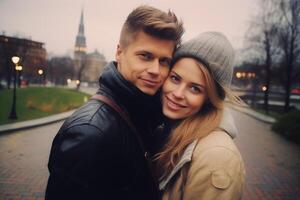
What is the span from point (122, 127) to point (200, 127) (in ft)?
2.79

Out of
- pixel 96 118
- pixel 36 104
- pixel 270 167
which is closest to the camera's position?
pixel 96 118

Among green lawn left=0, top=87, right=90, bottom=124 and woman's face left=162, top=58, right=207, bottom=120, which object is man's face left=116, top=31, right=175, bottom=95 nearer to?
woman's face left=162, top=58, right=207, bottom=120

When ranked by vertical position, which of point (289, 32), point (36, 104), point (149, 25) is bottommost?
point (36, 104)

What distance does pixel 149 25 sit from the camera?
230 centimetres

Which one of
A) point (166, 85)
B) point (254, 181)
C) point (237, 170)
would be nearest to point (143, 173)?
point (237, 170)

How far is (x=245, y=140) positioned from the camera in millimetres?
14133

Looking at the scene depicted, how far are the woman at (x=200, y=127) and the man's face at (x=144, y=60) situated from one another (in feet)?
0.79

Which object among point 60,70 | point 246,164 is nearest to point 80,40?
point 60,70

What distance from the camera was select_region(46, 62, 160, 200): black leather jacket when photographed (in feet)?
5.41

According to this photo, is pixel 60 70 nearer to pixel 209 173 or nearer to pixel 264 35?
pixel 264 35

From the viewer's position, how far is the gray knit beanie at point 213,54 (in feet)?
8.04

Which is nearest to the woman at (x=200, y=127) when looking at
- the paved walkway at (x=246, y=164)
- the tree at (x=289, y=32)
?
the paved walkway at (x=246, y=164)

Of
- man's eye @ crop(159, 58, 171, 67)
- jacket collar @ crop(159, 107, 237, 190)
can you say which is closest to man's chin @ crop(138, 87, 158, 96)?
man's eye @ crop(159, 58, 171, 67)

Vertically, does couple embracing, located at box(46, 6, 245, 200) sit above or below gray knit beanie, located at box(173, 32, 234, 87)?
below
